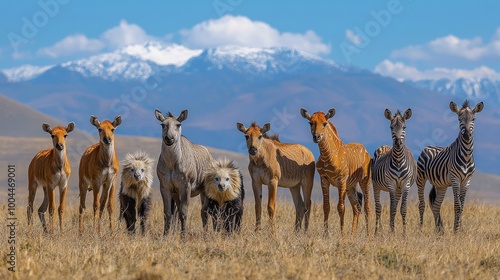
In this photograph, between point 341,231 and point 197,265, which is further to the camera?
point 341,231

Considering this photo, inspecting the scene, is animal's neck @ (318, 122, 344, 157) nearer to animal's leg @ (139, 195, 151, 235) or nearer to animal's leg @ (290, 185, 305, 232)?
animal's leg @ (290, 185, 305, 232)

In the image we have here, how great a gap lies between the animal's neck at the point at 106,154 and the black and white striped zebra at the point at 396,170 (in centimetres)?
520

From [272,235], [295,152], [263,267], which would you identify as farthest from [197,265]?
[295,152]

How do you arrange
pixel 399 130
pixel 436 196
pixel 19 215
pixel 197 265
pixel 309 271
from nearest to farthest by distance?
pixel 309 271
pixel 197 265
pixel 399 130
pixel 436 196
pixel 19 215

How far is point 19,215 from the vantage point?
1870 cm

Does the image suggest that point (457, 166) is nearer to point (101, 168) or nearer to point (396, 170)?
point (396, 170)

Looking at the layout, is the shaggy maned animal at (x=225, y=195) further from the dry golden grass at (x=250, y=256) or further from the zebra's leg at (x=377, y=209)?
the zebra's leg at (x=377, y=209)

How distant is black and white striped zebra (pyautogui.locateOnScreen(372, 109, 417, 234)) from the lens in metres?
16.1

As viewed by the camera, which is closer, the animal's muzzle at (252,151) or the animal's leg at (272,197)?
the animal's muzzle at (252,151)

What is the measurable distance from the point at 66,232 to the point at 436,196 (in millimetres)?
7675

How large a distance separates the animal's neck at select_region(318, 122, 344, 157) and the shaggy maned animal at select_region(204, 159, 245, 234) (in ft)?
5.48

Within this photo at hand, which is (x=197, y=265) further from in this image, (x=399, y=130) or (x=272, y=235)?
(x=399, y=130)

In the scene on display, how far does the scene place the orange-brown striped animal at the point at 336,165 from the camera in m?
15.3

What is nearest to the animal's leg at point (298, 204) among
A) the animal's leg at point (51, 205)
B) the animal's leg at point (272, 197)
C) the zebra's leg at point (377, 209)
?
the animal's leg at point (272, 197)
